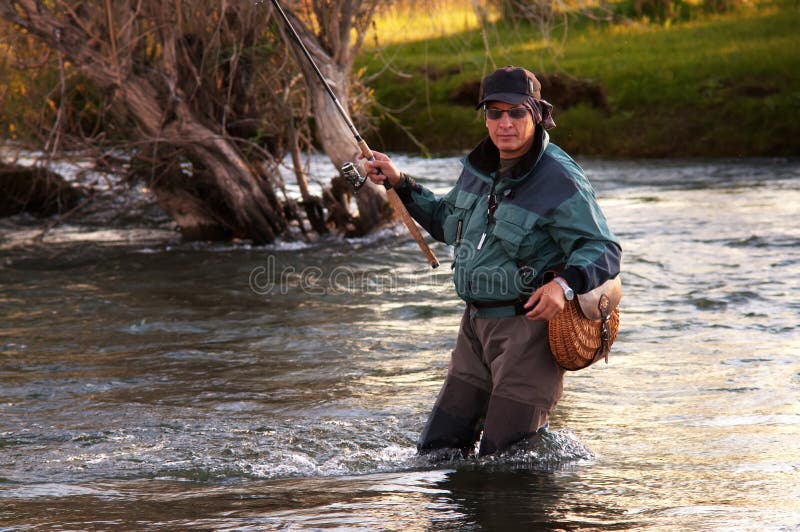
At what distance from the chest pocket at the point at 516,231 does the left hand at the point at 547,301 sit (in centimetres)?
24

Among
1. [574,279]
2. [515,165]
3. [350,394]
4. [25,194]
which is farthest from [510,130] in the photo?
[25,194]

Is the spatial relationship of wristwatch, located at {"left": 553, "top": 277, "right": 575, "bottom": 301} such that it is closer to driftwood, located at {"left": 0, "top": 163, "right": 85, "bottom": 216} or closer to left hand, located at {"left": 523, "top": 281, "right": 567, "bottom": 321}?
left hand, located at {"left": 523, "top": 281, "right": 567, "bottom": 321}

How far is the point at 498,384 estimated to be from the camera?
16.1 ft

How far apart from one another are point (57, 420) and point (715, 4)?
20.1m

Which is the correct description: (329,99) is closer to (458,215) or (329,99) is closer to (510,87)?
(458,215)

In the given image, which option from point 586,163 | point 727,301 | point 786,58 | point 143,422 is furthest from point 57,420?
point 786,58

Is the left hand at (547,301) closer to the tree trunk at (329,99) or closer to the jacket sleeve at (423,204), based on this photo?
the jacket sleeve at (423,204)

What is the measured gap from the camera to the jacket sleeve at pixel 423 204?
5.28 meters

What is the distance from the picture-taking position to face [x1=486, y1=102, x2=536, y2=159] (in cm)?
480

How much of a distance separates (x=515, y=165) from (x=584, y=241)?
433 millimetres

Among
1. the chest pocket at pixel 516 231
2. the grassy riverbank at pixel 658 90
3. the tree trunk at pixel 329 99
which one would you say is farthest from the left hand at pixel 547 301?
A: the grassy riverbank at pixel 658 90

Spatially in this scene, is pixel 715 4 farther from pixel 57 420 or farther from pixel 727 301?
pixel 57 420

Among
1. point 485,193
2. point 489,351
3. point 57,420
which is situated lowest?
point 57,420

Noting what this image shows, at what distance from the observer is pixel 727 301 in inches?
378
